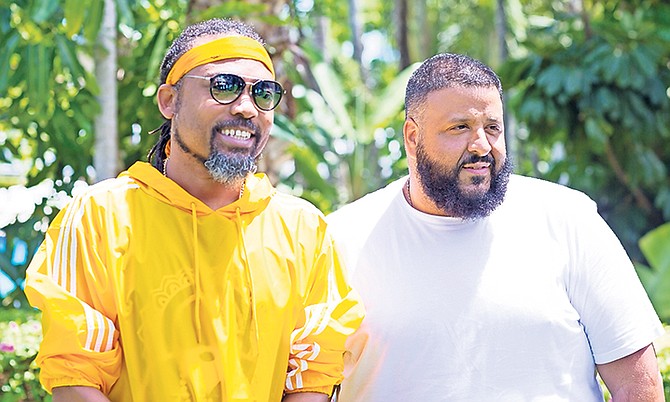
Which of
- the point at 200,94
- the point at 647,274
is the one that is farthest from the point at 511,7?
the point at 200,94

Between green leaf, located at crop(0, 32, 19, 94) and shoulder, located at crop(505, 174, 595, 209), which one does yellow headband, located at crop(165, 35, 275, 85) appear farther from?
green leaf, located at crop(0, 32, 19, 94)

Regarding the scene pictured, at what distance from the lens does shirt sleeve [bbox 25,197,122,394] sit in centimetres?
238

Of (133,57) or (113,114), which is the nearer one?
(113,114)

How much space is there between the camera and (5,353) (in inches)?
169

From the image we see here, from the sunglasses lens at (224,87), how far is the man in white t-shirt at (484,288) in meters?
0.72

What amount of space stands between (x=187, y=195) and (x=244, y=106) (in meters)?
0.30

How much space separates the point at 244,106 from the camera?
260cm

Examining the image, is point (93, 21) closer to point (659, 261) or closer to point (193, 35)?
point (193, 35)

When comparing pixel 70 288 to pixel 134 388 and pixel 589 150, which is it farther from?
pixel 589 150

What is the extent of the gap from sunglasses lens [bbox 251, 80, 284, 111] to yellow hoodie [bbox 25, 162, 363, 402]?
9.9 inches

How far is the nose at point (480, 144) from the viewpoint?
289 cm

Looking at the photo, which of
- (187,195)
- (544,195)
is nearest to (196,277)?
(187,195)

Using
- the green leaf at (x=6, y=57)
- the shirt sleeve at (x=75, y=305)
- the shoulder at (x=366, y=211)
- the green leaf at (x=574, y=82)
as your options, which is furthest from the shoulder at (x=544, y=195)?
the green leaf at (x=574, y=82)

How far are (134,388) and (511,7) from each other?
12698 mm
